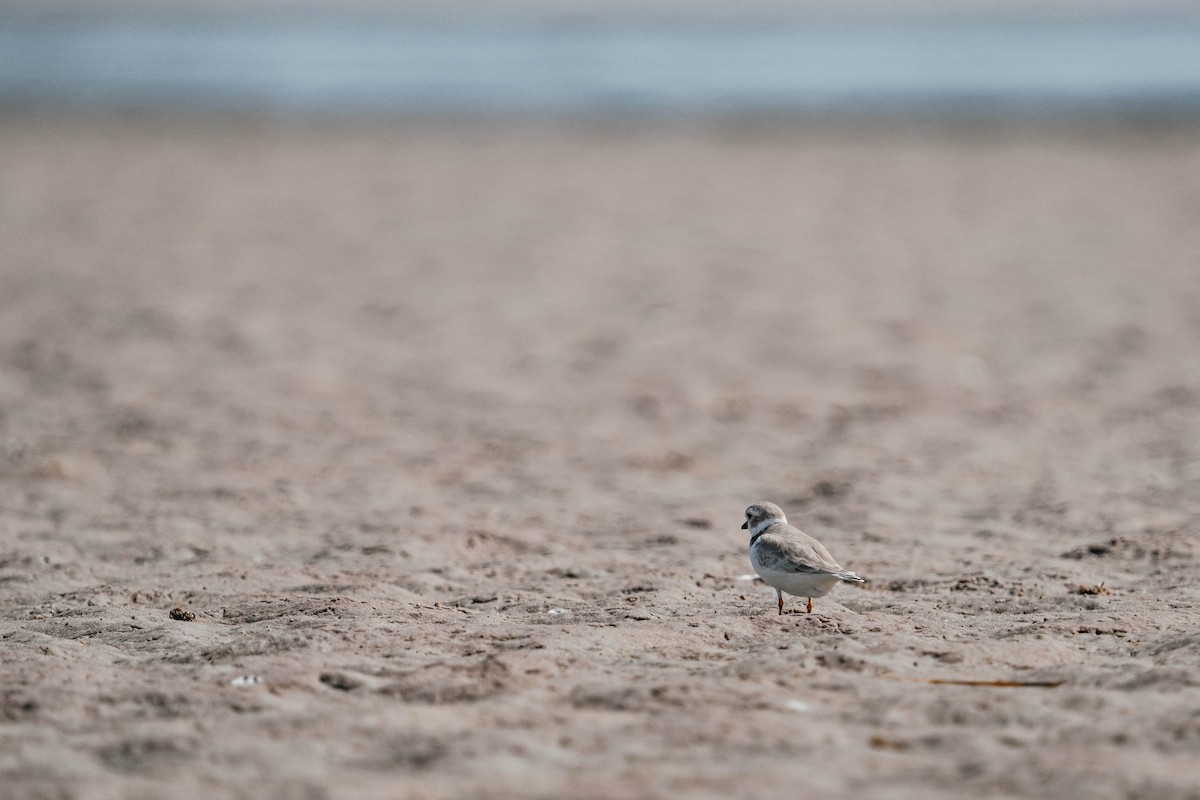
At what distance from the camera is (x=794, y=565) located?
182 inches

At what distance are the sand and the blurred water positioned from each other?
15849 millimetres

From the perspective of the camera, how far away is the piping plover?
A: 15.1 ft

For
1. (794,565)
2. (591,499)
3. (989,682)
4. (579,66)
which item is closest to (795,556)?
(794,565)

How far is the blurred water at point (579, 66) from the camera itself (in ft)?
99.6

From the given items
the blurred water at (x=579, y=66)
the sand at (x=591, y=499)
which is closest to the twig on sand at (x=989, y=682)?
the sand at (x=591, y=499)

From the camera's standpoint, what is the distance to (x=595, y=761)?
11.7 feet

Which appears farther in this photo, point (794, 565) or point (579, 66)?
point (579, 66)

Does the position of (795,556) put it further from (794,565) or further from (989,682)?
(989,682)

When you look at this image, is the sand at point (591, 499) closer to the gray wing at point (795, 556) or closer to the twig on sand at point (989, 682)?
the twig on sand at point (989, 682)

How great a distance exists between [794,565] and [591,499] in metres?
2.11

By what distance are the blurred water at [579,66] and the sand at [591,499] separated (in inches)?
624

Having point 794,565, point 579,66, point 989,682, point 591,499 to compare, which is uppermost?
point 579,66

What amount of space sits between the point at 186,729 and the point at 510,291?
27.1 feet

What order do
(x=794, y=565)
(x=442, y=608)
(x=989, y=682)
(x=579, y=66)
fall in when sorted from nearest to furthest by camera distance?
(x=989, y=682)
(x=794, y=565)
(x=442, y=608)
(x=579, y=66)
